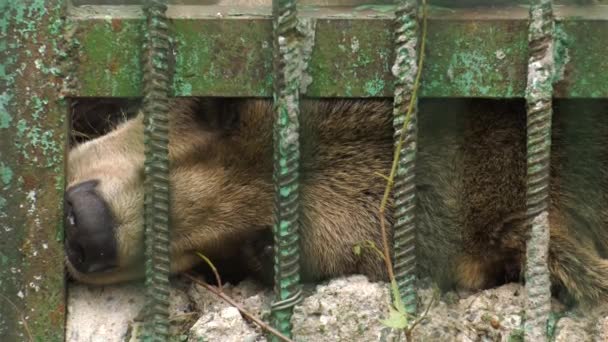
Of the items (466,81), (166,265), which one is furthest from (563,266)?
(166,265)

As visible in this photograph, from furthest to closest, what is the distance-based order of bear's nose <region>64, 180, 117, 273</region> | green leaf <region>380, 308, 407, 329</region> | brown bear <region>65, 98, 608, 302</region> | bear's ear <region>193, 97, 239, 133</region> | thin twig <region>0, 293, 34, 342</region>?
bear's ear <region>193, 97, 239, 133</region>, brown bear <region>65, 98, 608, 302</region>, bear's nose <region>64, 180, 117, 273</region>, thin twig <region>0, 293, 34, 342</region>, green leaf <region>380, 308, 407, 329</region>

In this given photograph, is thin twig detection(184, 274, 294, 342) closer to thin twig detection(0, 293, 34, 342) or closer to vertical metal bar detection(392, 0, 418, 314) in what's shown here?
vertical metal bar detection(392, 0, 418, 314)

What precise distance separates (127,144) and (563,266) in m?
1.25

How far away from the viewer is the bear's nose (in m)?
2.37

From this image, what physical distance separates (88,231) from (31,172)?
246mm

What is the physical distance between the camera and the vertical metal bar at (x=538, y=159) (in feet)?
7.07

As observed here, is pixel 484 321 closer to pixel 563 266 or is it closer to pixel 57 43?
pixel 563 266

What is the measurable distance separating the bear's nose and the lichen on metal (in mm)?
469

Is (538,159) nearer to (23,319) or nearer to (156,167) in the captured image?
(156,167)

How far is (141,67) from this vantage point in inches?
86.2

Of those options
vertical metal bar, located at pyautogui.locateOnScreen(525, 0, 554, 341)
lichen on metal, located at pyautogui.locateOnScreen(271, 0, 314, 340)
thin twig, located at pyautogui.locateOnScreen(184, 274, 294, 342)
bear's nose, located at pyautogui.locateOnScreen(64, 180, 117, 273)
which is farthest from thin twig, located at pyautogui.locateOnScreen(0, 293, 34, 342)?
vertical metal bar, located at pyautogui.locateOnScreen(525, 0, 554, 341)

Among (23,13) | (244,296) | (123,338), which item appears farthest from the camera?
(244,296)

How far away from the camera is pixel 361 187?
273 cm

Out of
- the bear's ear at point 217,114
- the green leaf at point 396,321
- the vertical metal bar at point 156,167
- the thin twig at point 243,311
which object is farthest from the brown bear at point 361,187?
the green leaf at point 396,321
